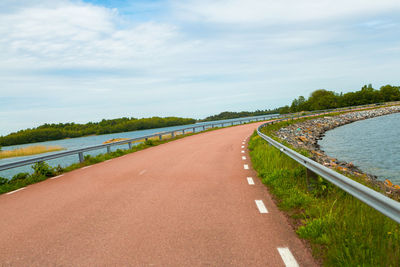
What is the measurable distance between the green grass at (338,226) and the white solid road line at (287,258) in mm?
304

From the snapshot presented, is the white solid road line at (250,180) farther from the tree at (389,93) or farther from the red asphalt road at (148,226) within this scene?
the tree at (389,93)

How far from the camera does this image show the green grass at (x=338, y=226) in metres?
3.25

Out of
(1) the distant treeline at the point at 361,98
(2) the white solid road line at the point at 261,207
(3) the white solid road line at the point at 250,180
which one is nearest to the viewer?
(2) the white solid road line at the point at 261,207

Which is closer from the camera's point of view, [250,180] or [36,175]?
[250,180]

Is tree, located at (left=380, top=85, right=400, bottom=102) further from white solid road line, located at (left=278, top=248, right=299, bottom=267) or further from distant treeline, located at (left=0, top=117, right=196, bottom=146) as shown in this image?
white solid road line, located at (left=278, top=248, right=299, bottom=267)

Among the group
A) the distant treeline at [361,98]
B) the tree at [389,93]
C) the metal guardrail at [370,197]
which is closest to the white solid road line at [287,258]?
the metal guardrail at [370,197]

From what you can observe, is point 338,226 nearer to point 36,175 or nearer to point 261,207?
point 261,207

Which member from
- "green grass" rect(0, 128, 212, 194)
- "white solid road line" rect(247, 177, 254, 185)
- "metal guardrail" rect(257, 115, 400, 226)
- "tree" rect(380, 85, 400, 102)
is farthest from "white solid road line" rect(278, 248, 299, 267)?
"tree" rect(380, 85, 400, 102)

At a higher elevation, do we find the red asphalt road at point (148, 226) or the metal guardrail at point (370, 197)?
the metal guardrail at point (370, 197)

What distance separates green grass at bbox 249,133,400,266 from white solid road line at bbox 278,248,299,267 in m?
0.30

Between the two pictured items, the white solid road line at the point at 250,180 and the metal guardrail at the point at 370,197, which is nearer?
the metal guardrail at the point at 370,197

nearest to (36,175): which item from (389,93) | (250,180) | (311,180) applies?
(250,180)

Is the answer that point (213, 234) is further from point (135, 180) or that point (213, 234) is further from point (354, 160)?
point (354, 160)

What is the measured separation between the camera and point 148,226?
4816 millimetres
